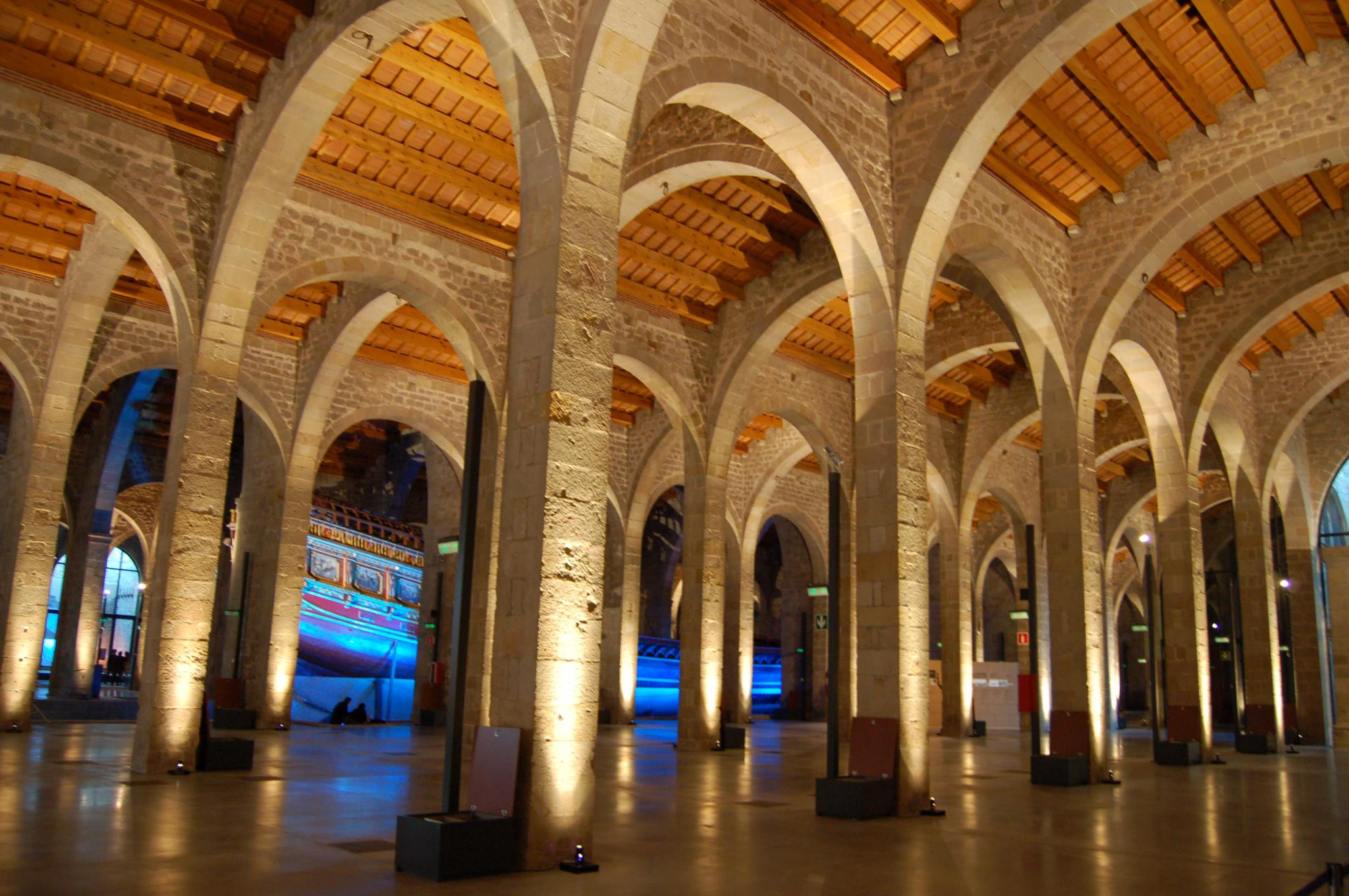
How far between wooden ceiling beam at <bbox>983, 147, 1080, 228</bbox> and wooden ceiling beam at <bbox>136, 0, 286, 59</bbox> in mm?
7052

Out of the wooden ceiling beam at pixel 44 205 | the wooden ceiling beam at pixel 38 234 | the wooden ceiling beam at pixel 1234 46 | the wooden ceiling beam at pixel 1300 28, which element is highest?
the wooden ceiling beam at pixel 1300 28

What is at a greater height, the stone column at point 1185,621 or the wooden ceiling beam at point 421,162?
the wooden ceiling beam at point 421,162

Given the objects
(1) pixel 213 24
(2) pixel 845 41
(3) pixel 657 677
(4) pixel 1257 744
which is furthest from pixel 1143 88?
(3) pixel 657 677

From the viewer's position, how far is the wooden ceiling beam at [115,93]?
923 cm

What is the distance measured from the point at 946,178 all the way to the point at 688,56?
2.77m

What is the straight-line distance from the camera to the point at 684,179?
10.7 meters

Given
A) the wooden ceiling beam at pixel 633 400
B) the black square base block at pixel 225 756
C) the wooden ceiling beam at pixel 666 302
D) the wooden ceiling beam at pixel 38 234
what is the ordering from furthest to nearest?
the wooden ceiling beam at pixel 633 400 < the wooden ceiling beam at pixel 666 302 < the wooden ceiling beam at pixel 38 234 < the black square base block at pixel 225 756

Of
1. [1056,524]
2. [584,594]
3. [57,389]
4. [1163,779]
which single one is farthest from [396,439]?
[584,594]

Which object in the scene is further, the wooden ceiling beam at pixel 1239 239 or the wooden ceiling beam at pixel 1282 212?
the wooden ceiling beam at pixel 1239 239

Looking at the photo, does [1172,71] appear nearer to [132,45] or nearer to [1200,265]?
[1200,265]

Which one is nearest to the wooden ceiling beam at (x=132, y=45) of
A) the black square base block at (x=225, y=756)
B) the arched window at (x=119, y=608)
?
the black square base block at (x=225, y=756)

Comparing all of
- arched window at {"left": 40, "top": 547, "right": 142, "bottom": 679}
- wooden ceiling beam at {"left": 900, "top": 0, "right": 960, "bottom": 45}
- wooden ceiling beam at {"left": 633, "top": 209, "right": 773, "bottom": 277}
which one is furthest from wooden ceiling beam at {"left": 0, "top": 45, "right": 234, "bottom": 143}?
arched window at {"left": 40, "top": 547, "right": 142, "bottom": 679}

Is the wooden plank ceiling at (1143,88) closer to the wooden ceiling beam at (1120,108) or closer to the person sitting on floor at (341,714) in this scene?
the wooden ceiling beam at (1120,108)

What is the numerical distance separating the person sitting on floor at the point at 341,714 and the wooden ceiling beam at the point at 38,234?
8852 mm
